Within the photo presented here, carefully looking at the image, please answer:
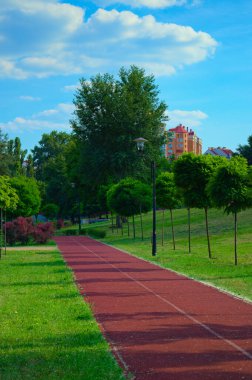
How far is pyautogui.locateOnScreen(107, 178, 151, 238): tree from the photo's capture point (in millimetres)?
45000

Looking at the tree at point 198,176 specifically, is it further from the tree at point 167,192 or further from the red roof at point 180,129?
the red roof at point 180,129

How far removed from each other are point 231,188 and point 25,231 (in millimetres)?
23186

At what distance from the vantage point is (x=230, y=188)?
69.9ft

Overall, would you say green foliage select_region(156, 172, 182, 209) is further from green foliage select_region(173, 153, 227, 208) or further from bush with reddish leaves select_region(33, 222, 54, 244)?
bush with reddish leaves select_region(33, 222, 54, 244)

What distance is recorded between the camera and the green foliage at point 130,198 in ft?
148

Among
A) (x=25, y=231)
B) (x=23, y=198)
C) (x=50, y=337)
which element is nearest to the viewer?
(x=50, y=337)

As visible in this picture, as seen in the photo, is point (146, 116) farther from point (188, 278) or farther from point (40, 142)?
point (40, 142)

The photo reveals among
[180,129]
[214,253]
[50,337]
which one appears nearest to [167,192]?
[214,253]

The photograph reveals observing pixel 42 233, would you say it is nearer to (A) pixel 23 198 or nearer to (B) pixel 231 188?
(A) pixel 23 198

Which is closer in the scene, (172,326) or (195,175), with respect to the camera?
(172,326)

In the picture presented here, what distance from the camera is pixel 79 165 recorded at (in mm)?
60594

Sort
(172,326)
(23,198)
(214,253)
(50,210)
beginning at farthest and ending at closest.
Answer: (50,210), (23,198), (214,253), (172,326)

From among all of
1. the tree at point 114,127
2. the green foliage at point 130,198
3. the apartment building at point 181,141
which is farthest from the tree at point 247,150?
the apartment building at point 181,141

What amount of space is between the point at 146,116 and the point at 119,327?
49766 millimetres
